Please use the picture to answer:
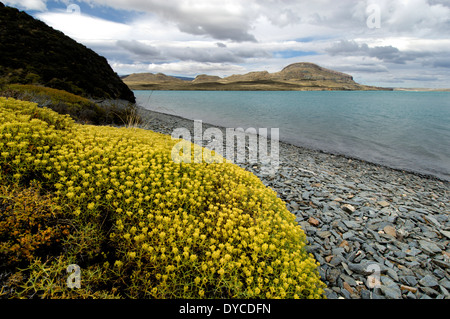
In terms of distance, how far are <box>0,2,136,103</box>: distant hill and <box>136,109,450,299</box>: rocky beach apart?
2383 cm

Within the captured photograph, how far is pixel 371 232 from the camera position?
568 centimetres

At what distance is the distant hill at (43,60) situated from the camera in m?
22.2

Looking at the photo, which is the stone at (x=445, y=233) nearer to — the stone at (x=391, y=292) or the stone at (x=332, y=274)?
the stone at (x=391, y=292)

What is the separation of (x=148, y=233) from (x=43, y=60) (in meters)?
32.0

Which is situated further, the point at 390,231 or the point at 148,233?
the point at 390,231

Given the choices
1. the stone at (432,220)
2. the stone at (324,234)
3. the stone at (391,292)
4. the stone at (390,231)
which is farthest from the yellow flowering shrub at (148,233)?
the stone at (432,220)

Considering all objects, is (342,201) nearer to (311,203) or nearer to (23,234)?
(311,203)

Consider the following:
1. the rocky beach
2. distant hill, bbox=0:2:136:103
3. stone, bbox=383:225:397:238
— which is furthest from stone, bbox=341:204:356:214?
distant hill, bbox=0:2:136:103

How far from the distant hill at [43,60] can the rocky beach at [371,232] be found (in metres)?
23.8

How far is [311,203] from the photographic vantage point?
6.98m

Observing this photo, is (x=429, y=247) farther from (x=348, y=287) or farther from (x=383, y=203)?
(x=348, y=287)

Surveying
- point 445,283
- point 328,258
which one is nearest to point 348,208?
point 328,258
